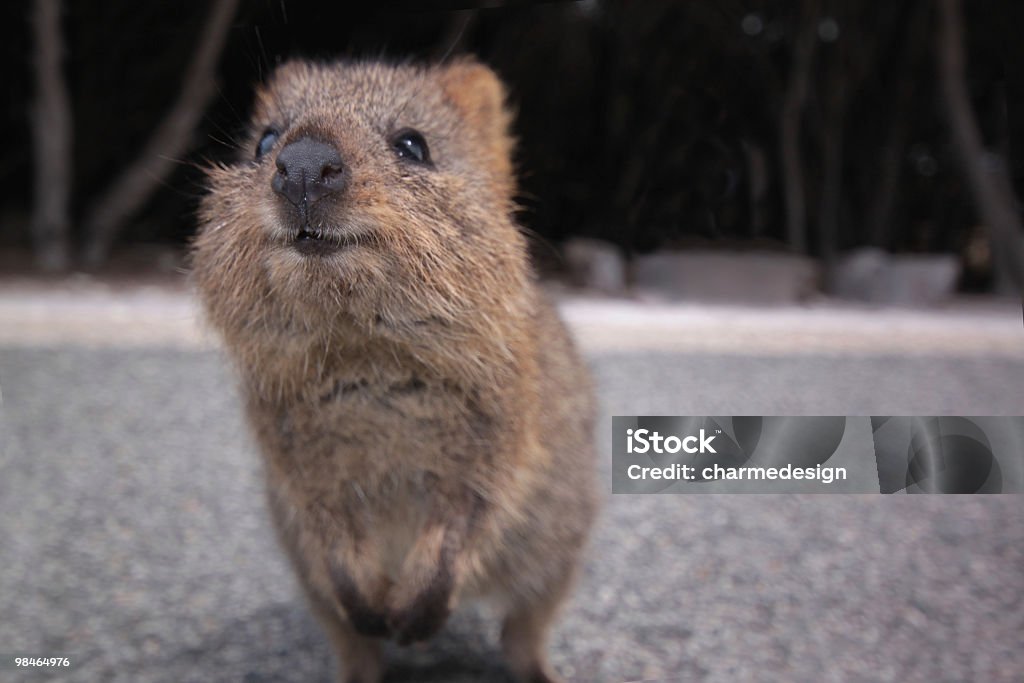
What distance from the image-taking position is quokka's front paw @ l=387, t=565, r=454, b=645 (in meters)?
1.00

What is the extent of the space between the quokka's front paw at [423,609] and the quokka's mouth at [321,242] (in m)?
0.41

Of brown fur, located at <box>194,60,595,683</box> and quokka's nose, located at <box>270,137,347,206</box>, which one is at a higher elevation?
quokka's nose, located at <box>270,137,347,206</box>

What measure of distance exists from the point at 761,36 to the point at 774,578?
2.48 ft

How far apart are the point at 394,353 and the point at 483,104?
1.31 ft

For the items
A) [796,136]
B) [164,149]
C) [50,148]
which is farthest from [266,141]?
[796,136]

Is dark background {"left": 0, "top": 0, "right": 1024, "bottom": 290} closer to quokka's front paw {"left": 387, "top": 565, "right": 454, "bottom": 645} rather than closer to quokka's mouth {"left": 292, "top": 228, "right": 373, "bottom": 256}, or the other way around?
quokka's mouth {"left": 292, "top": 228, "right": 373, "bottom": 256}

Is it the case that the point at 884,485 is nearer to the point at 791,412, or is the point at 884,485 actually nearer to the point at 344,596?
the point at 791,412

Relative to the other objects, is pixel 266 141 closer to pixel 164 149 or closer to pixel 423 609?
pixel 164 149

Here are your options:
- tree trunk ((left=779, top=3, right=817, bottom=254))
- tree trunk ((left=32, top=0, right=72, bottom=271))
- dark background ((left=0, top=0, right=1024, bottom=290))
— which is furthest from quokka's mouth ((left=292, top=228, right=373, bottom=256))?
tree trunk ((left=32, top=0, right=72, bottom=271))

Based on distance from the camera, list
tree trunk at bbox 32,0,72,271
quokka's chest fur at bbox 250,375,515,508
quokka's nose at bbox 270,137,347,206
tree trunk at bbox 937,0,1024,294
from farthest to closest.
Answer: tree trunk at bbox 32,0,72,271
tree trunk at bbox 937,0,1024,294
quokka's chest fur at bbox 250,375,515,508
quokka's nose at bbox 270,137,347,206

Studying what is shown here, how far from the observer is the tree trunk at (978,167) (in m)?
1.04

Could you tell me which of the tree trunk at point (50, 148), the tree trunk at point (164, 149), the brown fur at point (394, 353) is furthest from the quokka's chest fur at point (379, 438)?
the tree trunk at point (50, 148)

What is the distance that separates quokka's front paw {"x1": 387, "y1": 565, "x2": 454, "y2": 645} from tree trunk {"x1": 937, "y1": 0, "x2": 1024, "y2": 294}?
78 cm

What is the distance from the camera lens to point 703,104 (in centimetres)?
107
